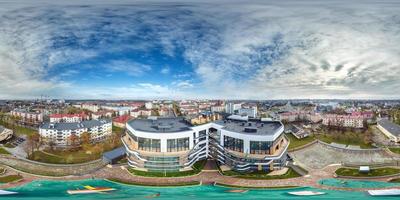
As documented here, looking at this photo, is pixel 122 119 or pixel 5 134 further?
pixel 5 134

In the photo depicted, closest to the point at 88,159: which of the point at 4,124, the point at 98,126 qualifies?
the point at 98,126

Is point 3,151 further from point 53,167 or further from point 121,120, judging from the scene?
point 121,120

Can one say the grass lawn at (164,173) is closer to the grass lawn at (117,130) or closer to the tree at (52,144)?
the grass lawn at (117,130)

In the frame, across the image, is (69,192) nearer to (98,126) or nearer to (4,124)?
(98,126)

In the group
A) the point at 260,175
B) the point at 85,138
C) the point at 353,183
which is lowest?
the point at 353,183

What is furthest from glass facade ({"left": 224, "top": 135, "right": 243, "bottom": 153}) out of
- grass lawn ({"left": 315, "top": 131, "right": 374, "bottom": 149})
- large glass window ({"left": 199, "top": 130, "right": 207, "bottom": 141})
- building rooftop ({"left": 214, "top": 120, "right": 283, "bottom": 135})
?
grass lawn ({"left": 315, "top": 131, "right": 374, "bottom": 149})

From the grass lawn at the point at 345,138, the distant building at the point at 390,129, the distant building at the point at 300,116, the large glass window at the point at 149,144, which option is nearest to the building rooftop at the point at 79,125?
the large glass window at the point at 149,144

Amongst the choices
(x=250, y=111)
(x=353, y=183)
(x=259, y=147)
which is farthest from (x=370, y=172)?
(x=250, y=111)
